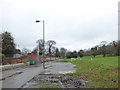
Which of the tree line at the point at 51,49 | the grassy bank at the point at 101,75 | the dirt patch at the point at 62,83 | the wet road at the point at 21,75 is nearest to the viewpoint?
the grassy bank at the point at 101,75

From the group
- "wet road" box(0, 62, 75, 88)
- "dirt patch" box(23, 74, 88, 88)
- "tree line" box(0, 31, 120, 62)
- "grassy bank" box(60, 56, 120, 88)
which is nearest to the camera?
"grassy bank" box(60, 56, 120, 88)

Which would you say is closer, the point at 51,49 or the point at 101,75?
the point at 101,75

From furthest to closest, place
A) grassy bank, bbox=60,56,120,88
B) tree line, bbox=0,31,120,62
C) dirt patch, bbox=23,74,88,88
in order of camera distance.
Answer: tree line, bbox=0,31,120,62, dirt patch, bbox=23,74,88,88, grassy bank, bbox=60,56,120,88

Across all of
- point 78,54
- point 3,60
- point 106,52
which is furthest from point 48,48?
point 3,60

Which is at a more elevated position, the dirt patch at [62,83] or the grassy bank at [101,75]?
the grassy bank at [101,75]

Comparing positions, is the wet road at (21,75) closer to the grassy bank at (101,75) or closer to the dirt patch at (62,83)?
the dirt patch at (62,83)

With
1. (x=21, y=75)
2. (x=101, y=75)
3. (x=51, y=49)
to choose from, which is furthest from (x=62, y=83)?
(x=51, y=49)

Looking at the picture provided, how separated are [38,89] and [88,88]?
247 centimetres

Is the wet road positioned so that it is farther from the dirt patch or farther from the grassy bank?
the grassy bank

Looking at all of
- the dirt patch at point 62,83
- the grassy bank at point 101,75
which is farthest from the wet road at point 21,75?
the grassy bank at point 101,75

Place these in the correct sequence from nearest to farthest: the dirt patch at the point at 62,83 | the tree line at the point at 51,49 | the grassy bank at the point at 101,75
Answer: the grassy bank at the point at 101,75, the dirt patch at the point at 62,83, the tree line at the point at 51,49

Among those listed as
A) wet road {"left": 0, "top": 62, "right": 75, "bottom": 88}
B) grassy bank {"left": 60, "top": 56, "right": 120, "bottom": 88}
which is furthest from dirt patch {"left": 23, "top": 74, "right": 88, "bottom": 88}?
wet road {"left": 0, "top": 62, "right": 75, "bottom": 88}

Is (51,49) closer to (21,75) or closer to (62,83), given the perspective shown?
(21,75)

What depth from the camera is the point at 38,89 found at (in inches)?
321
